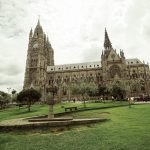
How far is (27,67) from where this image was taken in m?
104

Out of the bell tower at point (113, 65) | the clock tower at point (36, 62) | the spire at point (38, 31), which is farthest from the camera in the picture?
the spire at point (38, 31)

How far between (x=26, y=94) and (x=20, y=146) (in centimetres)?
4004

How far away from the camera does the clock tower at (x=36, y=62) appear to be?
328 feet

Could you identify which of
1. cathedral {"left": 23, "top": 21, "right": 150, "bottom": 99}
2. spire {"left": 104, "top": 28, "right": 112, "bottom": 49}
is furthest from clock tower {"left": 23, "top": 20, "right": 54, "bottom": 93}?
spire {"left": 104, "top": 28, "right": 112, "bottom": 49}

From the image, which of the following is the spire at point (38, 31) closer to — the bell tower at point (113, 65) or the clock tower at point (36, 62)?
the clock tower at point (36, 62)

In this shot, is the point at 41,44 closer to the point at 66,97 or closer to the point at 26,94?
the point at 66,97

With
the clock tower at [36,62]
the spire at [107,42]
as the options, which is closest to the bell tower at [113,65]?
the spire at [107,42]

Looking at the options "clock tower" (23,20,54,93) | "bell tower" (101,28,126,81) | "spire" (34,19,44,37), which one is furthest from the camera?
"spire" (34,19,44,37)

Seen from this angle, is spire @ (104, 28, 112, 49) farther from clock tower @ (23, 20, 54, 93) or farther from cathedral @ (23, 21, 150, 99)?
clock tower @ (23, 20, 54, 93)

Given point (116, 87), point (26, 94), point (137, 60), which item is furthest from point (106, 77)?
point (26, 94)

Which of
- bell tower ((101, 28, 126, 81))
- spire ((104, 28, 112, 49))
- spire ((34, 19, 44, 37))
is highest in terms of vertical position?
spire ((34, 19, 44, 37))

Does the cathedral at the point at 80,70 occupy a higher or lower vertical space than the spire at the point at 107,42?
lower

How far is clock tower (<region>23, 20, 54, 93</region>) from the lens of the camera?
9988 cm

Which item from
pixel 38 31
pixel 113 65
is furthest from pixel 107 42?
pixel 38 31
